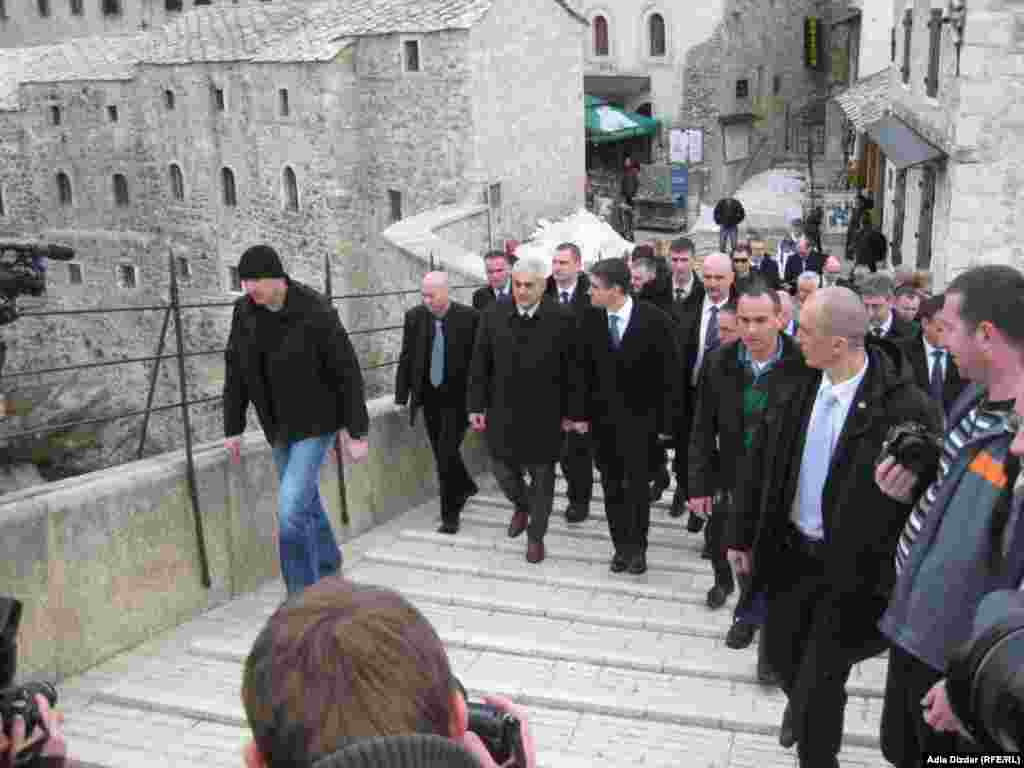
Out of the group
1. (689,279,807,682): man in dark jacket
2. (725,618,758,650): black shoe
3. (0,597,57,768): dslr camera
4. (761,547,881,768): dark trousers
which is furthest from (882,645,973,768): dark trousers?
(0,597,57,768): dslr camera

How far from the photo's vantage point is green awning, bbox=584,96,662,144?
A: 35.9 metres

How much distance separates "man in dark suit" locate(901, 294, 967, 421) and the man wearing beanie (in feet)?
11.6

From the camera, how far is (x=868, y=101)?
26.6m

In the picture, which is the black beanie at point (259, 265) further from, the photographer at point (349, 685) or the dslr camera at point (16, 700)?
the photographer at point (349, 685)

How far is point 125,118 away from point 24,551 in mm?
33894

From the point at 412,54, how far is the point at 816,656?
25.3 m

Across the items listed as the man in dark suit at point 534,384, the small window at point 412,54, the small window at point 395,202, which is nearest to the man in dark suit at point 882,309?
the man in dark suit at point 534,384

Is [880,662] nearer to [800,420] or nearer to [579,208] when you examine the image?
[800,420]

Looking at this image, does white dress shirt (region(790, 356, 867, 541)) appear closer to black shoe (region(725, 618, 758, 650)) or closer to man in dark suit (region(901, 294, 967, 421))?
black shoe (region(725, 618, 758, 650))

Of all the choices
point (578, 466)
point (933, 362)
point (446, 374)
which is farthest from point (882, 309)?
point (446, 374)

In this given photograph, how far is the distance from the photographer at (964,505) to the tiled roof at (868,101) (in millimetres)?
19778

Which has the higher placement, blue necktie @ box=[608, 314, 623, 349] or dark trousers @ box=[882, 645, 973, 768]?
blue necktie @ box=[608, 314, 623, 349]

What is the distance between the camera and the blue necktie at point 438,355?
753cm

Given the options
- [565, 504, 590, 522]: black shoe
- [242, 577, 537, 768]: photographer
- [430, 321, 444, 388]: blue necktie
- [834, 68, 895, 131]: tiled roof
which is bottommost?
[565, 504, 590, 522]: black shoe
